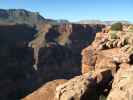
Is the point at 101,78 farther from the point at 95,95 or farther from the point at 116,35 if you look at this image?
the point at 116,35

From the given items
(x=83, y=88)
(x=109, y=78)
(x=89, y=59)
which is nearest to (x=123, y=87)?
(x=83, y=88)

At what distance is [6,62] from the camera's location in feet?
535

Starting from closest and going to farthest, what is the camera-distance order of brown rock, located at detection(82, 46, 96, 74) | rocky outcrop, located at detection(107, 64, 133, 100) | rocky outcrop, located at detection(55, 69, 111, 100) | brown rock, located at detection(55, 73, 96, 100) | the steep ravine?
1. rocky outcrop, located at detection(107, 64, 133, 100)
2. brown rock, located at detection(55, 73, 96, 100)
3. rocky outcrop, located at detection(55, 69, 111, 100)
4. brown rock, located at detection(82, 46, 96, 74)
5. the steep ravine

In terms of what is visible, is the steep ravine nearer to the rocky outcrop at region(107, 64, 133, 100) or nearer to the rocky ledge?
the rocky ledge

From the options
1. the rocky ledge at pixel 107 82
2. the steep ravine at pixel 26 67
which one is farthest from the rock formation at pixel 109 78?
the steep ravine at pixel 26 67

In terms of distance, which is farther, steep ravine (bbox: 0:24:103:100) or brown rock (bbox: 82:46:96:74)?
steep ravine (bbox: 0:24:103:100)

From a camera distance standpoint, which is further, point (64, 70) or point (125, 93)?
point (64, 70)

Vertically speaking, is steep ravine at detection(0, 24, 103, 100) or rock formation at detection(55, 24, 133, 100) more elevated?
rock formation at detection(55, 24, 133, 100)

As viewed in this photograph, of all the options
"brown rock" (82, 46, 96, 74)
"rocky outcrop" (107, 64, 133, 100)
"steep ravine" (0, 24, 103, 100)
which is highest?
"rocky outcrop" (107, 64, 133, 100)

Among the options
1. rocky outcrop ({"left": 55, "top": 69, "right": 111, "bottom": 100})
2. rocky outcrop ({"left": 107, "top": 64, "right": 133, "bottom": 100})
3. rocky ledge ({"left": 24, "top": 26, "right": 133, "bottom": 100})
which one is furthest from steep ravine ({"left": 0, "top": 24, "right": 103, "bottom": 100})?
rocky outcrop ({"left": 107, "top": 64, "right": 133, "bottom": 100})

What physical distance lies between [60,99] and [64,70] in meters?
164

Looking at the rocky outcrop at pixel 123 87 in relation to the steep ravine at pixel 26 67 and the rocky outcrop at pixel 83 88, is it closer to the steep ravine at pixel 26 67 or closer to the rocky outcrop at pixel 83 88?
the rocky outcrop at pixel 83 88

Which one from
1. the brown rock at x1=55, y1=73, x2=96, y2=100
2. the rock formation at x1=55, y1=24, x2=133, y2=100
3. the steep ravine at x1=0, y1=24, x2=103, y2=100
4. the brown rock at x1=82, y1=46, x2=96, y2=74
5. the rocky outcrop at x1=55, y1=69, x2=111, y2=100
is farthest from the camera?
the steep ravine at x1=0, y1=24, x2=103, y2=100

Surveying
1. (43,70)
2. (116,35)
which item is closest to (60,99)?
(116,35)
